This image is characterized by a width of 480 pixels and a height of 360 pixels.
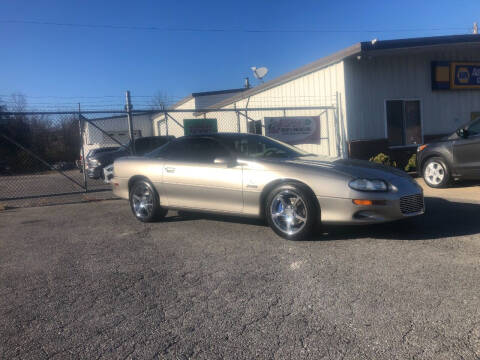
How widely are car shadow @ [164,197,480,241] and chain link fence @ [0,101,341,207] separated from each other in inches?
175

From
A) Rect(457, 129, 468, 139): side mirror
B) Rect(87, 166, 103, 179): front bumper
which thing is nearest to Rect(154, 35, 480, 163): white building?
Rect(457, 129, 468, 139): side mirror

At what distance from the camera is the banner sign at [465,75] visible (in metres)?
12.6

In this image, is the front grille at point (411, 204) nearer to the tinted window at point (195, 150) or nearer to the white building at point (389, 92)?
the tinted window at point (195, 150)

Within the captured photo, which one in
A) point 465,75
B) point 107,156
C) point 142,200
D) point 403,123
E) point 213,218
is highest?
point 465,75

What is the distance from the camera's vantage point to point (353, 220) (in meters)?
4.47

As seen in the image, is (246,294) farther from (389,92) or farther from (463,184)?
(389,92)

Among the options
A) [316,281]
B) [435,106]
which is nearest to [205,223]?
[316,281]

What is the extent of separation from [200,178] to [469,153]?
5466 millimetres

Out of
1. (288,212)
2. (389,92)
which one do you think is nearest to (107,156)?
(389,92)

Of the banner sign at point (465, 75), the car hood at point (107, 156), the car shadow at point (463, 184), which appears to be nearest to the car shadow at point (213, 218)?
the car shadow at point (463, 184)

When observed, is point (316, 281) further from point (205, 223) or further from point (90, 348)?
point (205, 223)

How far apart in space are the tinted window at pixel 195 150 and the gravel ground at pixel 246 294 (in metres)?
1.03

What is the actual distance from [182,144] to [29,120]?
47.7ft

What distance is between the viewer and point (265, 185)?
494cm
